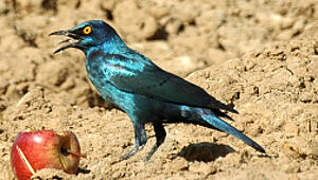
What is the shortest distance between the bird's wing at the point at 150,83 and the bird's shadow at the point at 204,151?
0.42m

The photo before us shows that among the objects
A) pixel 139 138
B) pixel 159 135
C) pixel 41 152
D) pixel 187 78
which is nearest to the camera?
pixel 41 152

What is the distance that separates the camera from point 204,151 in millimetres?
6527

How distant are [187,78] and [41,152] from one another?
3.01 m

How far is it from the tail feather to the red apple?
115 cm

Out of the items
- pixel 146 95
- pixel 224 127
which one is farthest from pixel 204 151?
pixel 146 95

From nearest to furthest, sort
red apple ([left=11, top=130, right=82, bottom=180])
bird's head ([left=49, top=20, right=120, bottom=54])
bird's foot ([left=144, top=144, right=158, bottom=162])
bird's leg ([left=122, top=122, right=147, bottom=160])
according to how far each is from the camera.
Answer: red apple ([left=11, top=130, right=82, bottom=180]) < bird's foot ([left=144, top=144, right=158, bottom=162]) < bird's leg ([left=122, top=122, right=147, bottom=160]) < bird's head ([left=49, top=20, right=120, bottom=54])

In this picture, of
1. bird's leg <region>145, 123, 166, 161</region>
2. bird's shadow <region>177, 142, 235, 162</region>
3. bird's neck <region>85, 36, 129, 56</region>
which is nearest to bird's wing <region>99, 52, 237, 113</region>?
bird's neck <region>85, 36, 129, 56</region>

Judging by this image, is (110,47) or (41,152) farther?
(110,47)

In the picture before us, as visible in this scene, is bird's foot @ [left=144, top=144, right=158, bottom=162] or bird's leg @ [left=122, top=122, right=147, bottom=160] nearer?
bird's foot @ [left=144, top=144, right=158, bottom=162]

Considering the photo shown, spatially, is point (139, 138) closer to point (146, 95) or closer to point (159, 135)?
point (159, 135)

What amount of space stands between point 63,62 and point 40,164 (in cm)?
379

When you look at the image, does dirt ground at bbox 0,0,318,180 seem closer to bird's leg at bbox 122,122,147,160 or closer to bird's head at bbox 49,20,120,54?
bird's leg at bbox 122,122,147,160

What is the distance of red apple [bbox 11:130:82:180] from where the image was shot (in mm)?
5680

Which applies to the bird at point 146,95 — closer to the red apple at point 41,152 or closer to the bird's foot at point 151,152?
the bird's foot at point 151,152
